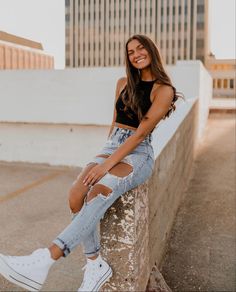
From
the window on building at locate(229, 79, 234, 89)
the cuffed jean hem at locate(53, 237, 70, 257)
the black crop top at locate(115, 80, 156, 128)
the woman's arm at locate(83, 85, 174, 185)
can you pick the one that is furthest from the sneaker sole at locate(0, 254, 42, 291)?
the window on building at locate(229, 79, 234, 89)

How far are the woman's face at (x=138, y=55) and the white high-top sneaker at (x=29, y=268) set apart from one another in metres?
1.49

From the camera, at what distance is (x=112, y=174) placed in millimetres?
2289

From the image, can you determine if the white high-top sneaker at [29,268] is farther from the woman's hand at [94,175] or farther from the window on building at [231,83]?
the window on building at [231,83]

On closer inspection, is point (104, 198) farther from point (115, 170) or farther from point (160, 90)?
point (160, 90)

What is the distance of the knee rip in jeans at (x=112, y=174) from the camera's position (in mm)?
2188

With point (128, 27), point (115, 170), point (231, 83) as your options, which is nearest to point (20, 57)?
point (115, 170)

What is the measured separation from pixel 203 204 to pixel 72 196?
383 cm

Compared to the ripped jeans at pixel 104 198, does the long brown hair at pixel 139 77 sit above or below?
above

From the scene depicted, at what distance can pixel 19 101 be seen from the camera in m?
9.61

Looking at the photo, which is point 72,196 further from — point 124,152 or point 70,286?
point 70,286

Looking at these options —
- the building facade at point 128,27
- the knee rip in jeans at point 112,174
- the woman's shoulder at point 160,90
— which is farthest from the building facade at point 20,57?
the building facade at point 128,27

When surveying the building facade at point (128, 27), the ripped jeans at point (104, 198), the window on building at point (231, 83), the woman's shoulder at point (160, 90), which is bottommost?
the ripped jeans at point (104, 198)

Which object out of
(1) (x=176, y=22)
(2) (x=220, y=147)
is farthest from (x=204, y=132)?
(1) (x=176, y=22)

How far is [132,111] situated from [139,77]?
12.4 inches
